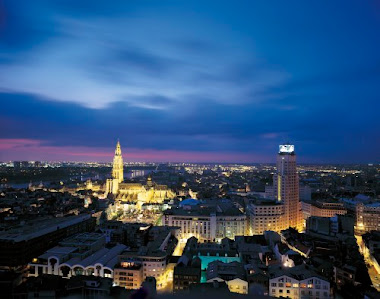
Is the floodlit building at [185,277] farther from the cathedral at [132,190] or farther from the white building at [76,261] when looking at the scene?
the cathedral at [132,190]

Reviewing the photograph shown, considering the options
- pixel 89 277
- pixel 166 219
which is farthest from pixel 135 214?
pixel 89 277

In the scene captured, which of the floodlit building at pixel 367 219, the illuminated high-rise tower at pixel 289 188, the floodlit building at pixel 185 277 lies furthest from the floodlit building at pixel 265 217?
the floodlit building at pixel 185 277

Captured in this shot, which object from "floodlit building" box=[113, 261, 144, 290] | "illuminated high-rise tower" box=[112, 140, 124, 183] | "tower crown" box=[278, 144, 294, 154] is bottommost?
"floodlit building" box=[113, 261, 144, 290]

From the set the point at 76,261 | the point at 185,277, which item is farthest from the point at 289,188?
the point at 76,261

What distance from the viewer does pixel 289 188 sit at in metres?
12.5

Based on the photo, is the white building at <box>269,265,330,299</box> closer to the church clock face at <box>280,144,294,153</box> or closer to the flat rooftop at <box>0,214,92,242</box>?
the flat rooftop at <box>0,214,92,242</box>

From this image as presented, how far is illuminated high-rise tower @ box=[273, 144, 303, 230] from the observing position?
40.6 ft

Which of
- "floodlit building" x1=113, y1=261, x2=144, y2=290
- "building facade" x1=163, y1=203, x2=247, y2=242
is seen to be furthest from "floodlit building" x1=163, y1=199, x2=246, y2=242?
"floodlit building" x1=113, y1=261, x2=144, y2=290

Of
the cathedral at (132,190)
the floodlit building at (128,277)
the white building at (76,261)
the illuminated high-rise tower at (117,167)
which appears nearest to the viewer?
the floodlit building at (128,277)

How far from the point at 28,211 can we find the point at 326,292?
13188 millimetres

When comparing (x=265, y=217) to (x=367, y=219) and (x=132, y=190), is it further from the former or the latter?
(x=132, y=190)

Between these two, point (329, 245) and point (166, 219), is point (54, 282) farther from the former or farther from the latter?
point (329, 245)

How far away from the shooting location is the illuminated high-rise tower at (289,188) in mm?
12375

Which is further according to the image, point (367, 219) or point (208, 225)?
point (367, 219)
